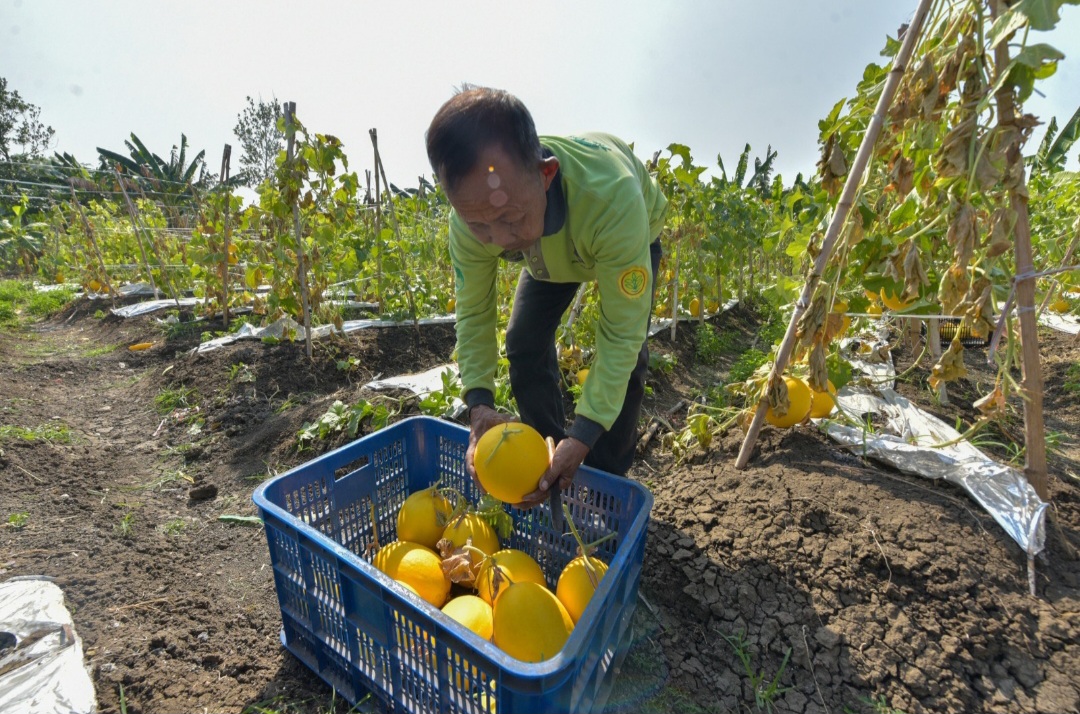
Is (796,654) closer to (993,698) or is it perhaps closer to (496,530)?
(993,698)

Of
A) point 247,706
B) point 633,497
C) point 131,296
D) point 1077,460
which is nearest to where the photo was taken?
point 247,706

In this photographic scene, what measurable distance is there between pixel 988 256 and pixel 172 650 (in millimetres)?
3072

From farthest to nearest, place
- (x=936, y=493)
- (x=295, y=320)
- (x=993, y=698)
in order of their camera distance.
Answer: (x=295, y=320) → (x=936, y=493) → (x=993, y=698)

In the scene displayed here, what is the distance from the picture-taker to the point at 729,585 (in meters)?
1.87

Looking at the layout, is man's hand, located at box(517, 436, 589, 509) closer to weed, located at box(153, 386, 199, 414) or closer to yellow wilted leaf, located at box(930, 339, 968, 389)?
yellow wilted leaf, located at box(930, 339, 968, 389)

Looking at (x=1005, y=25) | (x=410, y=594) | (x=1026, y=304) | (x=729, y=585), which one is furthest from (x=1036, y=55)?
(x=410, y=594)

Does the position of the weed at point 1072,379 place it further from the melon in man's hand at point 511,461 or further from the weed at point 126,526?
the weed at point 126,526

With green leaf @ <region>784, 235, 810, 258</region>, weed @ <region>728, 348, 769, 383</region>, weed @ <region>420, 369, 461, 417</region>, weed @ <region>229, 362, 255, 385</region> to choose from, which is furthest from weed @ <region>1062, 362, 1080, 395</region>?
weed @ <region>229, 362, 255, 385</region>

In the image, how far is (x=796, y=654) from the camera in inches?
65.3

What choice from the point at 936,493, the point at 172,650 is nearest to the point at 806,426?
the point at 936,493

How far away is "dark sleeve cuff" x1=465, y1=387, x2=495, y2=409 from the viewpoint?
2.01 metres

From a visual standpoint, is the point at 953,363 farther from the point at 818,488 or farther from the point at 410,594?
the point at 410,594

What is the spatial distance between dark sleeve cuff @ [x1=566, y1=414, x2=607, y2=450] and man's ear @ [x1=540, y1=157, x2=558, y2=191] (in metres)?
0.71

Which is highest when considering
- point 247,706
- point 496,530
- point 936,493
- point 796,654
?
point 936,493
